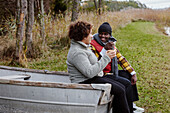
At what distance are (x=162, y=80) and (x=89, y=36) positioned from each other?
3303mm

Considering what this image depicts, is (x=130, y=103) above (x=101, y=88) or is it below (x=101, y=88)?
below

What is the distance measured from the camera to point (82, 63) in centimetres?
288

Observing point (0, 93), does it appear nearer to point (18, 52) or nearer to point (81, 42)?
point (81, 42)

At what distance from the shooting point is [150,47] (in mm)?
10055

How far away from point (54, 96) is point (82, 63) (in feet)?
2.04

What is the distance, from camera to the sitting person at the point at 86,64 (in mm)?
2906

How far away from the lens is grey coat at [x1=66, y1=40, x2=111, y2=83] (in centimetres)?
289

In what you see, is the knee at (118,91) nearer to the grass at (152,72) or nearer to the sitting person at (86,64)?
the sitting person at (86,64)

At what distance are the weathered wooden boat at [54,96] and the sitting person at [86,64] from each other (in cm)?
16

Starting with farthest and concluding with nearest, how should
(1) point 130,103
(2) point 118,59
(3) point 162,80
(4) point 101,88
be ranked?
(3) point 162,80 → (2) point 118,59 → (1) point 130,103 → (4) point 101,88

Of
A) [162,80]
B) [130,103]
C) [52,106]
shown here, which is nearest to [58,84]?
[52,106]

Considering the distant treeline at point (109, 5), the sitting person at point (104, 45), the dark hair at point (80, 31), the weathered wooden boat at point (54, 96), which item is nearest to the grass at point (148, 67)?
the sitting person at point (104, 45)

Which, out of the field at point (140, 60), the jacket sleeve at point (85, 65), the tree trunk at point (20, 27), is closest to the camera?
the jacket sleeve at point (85, 65)

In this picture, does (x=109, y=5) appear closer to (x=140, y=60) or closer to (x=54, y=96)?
(x=140, y=60)
